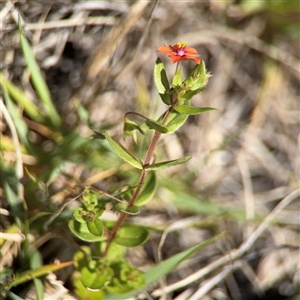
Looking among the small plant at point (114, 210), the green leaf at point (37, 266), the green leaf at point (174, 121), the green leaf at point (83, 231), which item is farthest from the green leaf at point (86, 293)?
the green leaf at point (174, 121)

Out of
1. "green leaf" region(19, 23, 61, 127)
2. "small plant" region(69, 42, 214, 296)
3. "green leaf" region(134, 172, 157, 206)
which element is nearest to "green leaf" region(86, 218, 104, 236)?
"small plant" region(69, 42, 214, 296)

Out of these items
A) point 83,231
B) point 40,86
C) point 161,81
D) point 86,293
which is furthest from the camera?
point 40,86

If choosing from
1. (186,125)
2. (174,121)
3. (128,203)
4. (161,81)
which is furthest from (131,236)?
(186,125)

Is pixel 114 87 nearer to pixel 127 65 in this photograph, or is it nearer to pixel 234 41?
pixel 127 65

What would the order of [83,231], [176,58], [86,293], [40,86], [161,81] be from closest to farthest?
[176,58] < [161,81] < [83,231] < [86,293] < [40,86]

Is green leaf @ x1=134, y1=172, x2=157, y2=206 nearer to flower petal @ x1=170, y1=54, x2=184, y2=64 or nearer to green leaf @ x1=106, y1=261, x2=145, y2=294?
green leaf @ x1=106, y1=261, x2=145, y2=294

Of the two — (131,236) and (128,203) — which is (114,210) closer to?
(128,203)

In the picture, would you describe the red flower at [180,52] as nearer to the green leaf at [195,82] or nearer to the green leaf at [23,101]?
the green leaf at [195,82]
